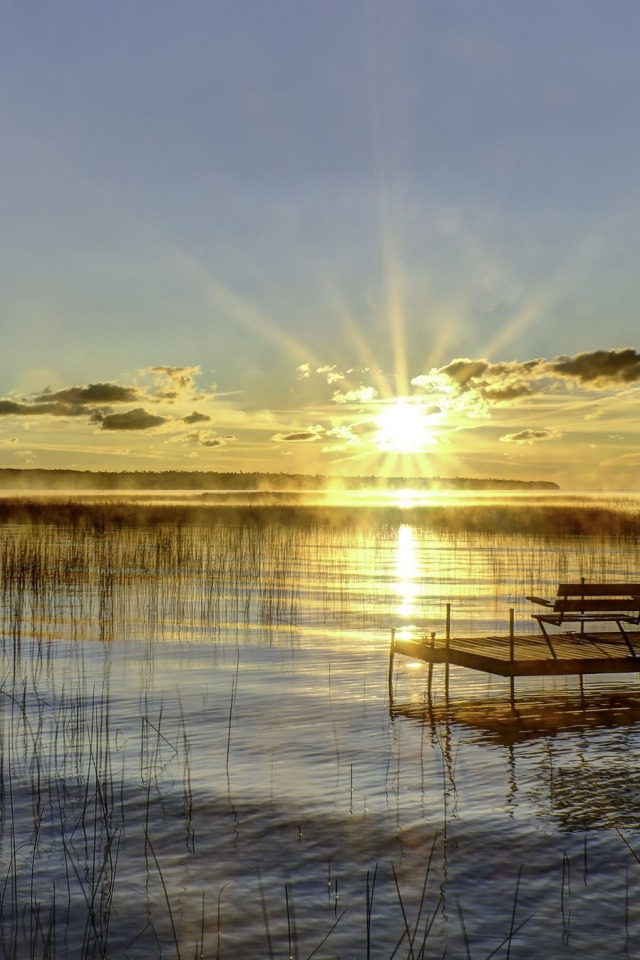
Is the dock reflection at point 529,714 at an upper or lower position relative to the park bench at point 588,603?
lower

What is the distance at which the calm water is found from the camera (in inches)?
251

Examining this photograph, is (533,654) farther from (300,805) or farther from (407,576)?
(407,576)

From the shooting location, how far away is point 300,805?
8.64m

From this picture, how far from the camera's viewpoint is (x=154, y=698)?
13.1 m

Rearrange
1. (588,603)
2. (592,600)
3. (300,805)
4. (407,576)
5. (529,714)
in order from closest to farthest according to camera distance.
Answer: (300,805)
(529,714)
(592,600)
(588,603)
(407,576)

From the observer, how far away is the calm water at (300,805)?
6379mm

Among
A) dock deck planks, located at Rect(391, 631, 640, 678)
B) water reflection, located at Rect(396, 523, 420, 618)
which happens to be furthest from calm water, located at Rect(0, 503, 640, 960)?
water reflection, located at Rect(396, 523, 420, 618)

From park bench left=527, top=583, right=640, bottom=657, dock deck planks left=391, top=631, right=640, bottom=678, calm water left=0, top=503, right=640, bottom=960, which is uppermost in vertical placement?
park bench left=527, top=583, right=640, bottom=657

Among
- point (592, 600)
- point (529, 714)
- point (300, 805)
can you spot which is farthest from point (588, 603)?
point (300, 805)

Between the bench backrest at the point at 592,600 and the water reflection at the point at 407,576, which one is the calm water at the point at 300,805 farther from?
the water reflection at the point at 407,576

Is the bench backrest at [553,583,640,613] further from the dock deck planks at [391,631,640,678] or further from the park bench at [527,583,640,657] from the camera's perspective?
the dock deck planks at [391,631,640,678]

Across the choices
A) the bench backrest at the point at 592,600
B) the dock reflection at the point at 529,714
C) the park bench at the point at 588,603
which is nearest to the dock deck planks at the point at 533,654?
the park bench at the point at 588,603

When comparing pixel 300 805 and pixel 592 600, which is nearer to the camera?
pixel 300 805

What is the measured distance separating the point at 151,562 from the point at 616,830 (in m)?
25.3
